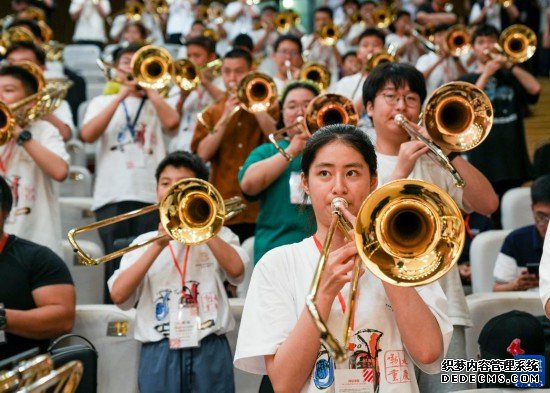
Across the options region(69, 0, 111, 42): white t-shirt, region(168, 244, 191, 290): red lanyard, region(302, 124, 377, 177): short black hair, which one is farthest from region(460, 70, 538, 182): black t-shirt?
region(69, 0, 111, 42): white t-shirt

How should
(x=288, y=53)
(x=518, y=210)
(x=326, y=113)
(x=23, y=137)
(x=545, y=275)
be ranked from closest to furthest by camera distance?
(x=545, y=275) < (x=326, y=113) < (x=23, y=137) < (x=518, y=210) < (x=288, y=53)

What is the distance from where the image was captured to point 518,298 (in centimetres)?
418

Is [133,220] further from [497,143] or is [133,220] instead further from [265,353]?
[265,353]

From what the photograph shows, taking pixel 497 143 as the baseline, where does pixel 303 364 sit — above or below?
below

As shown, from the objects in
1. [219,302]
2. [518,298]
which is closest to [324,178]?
[219,302]

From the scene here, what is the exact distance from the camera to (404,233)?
2643 mm

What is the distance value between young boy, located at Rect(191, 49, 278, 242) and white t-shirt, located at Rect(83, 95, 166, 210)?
0.84 ft

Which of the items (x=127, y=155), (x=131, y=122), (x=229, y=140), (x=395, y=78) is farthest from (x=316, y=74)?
(x=395, y=78)

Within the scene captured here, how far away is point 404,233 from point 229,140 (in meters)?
3.05

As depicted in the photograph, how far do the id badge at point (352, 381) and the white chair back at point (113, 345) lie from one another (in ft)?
5.49

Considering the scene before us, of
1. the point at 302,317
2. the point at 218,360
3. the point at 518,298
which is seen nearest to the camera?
the point at 302,317

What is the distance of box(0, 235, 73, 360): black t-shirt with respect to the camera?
3.92 metres

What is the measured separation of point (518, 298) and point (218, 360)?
4.26 feet

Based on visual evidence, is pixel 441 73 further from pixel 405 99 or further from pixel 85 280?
pixel 405 99
